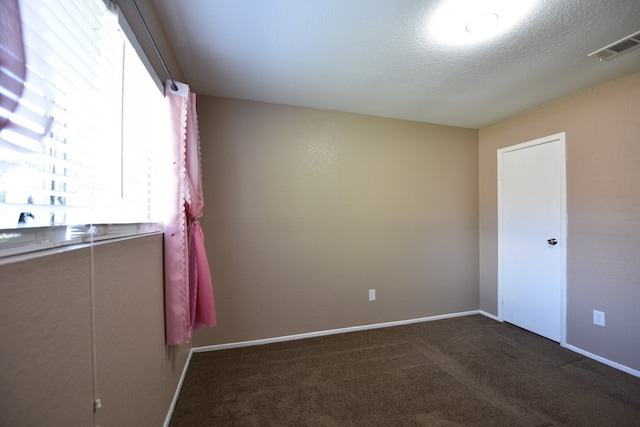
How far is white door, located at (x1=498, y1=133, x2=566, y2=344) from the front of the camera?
2398 millimetres

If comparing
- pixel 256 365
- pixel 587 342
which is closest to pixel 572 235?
pixel 587 342

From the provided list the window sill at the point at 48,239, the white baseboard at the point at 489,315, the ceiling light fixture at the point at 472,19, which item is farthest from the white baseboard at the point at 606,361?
the window sill at the point at 48,239

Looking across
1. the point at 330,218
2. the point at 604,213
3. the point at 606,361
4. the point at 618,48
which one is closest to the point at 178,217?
the point at 330,218

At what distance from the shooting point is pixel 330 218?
8.57 feet

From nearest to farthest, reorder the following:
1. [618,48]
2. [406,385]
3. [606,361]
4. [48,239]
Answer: [48,239]
[618,48]
[406,385]
[606,361]

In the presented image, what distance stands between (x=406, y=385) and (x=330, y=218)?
61.8 inches

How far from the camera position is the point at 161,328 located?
1.36 meters

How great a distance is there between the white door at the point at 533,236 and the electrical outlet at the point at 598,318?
0.23 meters

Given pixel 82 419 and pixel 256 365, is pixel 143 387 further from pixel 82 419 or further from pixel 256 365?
pixel 256 365

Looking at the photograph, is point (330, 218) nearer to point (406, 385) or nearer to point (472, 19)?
point (406, 385)

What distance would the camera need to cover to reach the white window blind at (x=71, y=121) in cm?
53

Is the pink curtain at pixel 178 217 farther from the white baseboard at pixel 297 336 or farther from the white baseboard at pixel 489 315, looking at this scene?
the white baseboard at pixel 489 315

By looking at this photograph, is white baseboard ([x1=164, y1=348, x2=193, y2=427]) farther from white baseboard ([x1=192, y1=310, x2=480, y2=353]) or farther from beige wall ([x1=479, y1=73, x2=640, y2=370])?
beige wall ([x1=479, y1=73, x2=640, y2=370])

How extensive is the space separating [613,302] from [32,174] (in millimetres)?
3566
